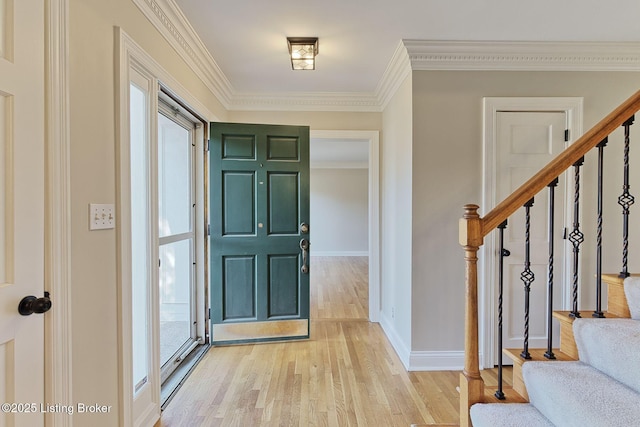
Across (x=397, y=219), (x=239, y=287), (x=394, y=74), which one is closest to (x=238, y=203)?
(x=239, y=287)

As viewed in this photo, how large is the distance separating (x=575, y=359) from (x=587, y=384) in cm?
30

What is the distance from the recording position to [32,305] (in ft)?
3.39

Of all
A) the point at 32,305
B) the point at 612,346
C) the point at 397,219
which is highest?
the point at 397,219

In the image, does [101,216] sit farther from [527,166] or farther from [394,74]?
[527,166]

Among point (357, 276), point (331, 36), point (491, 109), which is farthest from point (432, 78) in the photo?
point (357, 276)

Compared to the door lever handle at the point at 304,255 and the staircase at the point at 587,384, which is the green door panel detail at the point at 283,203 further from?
the staircase at the point at 587,384

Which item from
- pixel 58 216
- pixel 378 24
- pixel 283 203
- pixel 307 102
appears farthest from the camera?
pixel 307 102

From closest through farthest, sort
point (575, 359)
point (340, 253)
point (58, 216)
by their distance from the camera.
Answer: point (58, 216)
point (575, 359)
point (340, 253)

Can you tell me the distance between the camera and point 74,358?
4.02ft

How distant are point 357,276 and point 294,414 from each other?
3985 mm

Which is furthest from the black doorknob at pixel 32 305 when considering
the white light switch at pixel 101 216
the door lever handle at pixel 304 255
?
the door lever handle at pixel 304 255

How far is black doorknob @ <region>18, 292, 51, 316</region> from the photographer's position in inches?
39.9

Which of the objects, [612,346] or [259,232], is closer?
[612,346]

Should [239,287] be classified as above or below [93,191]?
below
